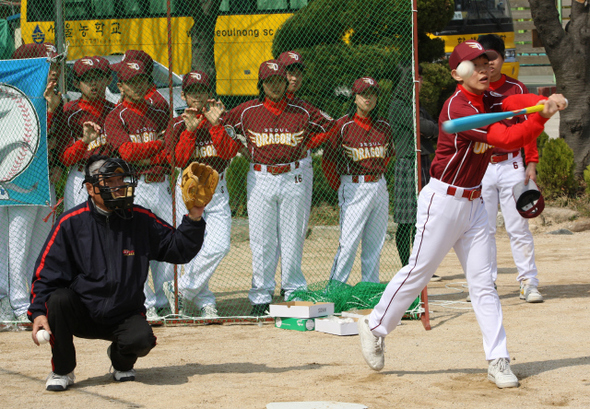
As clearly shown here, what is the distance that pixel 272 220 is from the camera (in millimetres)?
7082

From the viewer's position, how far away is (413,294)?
16.2 feet

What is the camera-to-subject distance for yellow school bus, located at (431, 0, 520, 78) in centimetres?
1944

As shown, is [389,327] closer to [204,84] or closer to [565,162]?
[204,84]

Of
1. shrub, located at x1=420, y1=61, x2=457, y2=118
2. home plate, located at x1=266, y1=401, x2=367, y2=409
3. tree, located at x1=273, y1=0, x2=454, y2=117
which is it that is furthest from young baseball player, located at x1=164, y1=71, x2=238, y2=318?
shrub, located at x1=420, y1=61, x2=457, y2=118

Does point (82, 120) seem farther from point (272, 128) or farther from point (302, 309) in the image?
point (302, 309)

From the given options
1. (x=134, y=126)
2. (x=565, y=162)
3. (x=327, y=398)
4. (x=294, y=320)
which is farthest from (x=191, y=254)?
(x=565, y=162)

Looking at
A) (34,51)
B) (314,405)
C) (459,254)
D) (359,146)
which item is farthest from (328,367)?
(34,51)

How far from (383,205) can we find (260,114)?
1432mm

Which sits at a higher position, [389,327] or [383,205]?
[383,205]

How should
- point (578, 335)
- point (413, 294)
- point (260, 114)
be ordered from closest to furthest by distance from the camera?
point (413, 294), point (578, 335), point (260, 114)

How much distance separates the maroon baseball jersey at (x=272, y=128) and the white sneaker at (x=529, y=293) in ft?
7.83

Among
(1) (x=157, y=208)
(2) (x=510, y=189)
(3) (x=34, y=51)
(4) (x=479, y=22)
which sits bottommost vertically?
(1) (x=157, y=208)

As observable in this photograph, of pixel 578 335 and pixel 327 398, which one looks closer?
pixel 327 398

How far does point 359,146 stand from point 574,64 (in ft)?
25.0
